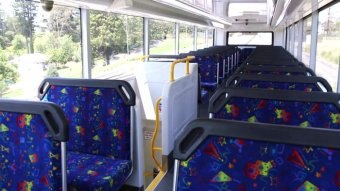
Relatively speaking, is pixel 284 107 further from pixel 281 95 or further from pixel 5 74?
pixel 5 74

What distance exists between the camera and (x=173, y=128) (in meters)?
2.88

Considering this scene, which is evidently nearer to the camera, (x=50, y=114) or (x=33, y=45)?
(x=50, y=114)

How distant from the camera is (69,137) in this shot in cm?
172

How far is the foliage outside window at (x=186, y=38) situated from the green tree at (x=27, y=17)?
659 centimetres

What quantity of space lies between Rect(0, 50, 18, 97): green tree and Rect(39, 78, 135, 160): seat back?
0.62 meters

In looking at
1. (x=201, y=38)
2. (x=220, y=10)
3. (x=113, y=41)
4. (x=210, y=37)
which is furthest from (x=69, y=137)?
(x=210, y=37)

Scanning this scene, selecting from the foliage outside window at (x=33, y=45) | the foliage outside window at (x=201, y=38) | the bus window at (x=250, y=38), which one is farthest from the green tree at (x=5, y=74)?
the bus window at (x=250, y=38)

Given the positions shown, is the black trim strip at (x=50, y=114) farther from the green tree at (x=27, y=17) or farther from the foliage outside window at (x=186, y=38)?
the foliage outside window at (x=186, y=38)

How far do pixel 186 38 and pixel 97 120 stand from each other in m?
8.42

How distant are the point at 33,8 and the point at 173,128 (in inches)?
70.4

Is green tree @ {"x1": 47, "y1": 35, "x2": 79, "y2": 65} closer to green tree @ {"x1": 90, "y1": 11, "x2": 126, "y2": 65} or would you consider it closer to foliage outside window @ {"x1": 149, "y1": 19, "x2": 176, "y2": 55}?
green tree @ {"x1": 90, "y1": 11, "x2": 126, "y2": 65}

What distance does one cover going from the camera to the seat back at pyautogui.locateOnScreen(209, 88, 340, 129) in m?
1.89

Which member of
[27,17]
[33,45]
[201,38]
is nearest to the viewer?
[27,17]

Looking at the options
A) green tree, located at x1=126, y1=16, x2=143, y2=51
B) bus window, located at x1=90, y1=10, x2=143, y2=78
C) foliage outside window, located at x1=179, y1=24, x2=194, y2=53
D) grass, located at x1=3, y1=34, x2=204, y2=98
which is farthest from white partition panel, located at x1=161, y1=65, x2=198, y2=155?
foliage outside window, located at x1=179, y1=24, x2=194, y2=53
